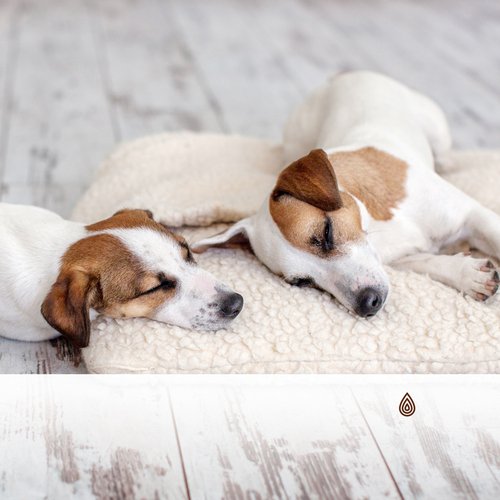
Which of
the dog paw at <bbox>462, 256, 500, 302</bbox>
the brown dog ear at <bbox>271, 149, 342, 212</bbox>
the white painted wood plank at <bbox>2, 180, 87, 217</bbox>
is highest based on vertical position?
the brown dog ear at <bbox>271, 149, 342, 212</bbox>

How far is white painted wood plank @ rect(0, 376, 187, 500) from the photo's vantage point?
184 cm

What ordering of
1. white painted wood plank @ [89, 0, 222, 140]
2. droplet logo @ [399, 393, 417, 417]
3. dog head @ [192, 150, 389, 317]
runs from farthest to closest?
white painted wood plank @ [89, 0, 222, 140]
dog head @ [192, 150, 389, 317]
droplet logo @ [399, 393, 417, 417]

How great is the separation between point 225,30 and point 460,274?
4385mm

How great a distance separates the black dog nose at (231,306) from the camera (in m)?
2.26

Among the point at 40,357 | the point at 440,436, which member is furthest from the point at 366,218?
the point at 40,357

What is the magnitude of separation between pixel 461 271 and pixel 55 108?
2901 millimetres

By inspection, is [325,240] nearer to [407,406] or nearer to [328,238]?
[328,238]

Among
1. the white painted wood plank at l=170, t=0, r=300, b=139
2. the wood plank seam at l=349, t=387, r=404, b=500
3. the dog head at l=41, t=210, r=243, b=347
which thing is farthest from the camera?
the white painted wood plank at l=170, t=0, r=300, b=139

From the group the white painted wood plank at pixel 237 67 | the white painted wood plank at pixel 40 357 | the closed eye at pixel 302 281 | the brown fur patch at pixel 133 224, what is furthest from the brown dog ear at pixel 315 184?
the white painted wood plank at pixel 237 67

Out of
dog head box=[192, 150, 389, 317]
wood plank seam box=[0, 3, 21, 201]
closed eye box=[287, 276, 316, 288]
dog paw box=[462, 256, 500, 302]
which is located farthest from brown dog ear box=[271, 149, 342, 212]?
wood plank seam box=[0, 3, 21, 201]

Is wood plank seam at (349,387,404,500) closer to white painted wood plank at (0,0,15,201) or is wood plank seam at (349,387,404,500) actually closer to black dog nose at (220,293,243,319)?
black dog nose at (220,293,243,319)

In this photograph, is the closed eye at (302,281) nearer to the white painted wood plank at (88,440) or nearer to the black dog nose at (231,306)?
the black dog nose at (231,306)

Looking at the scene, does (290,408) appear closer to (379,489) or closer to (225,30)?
(379,489)

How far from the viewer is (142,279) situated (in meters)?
2.21
